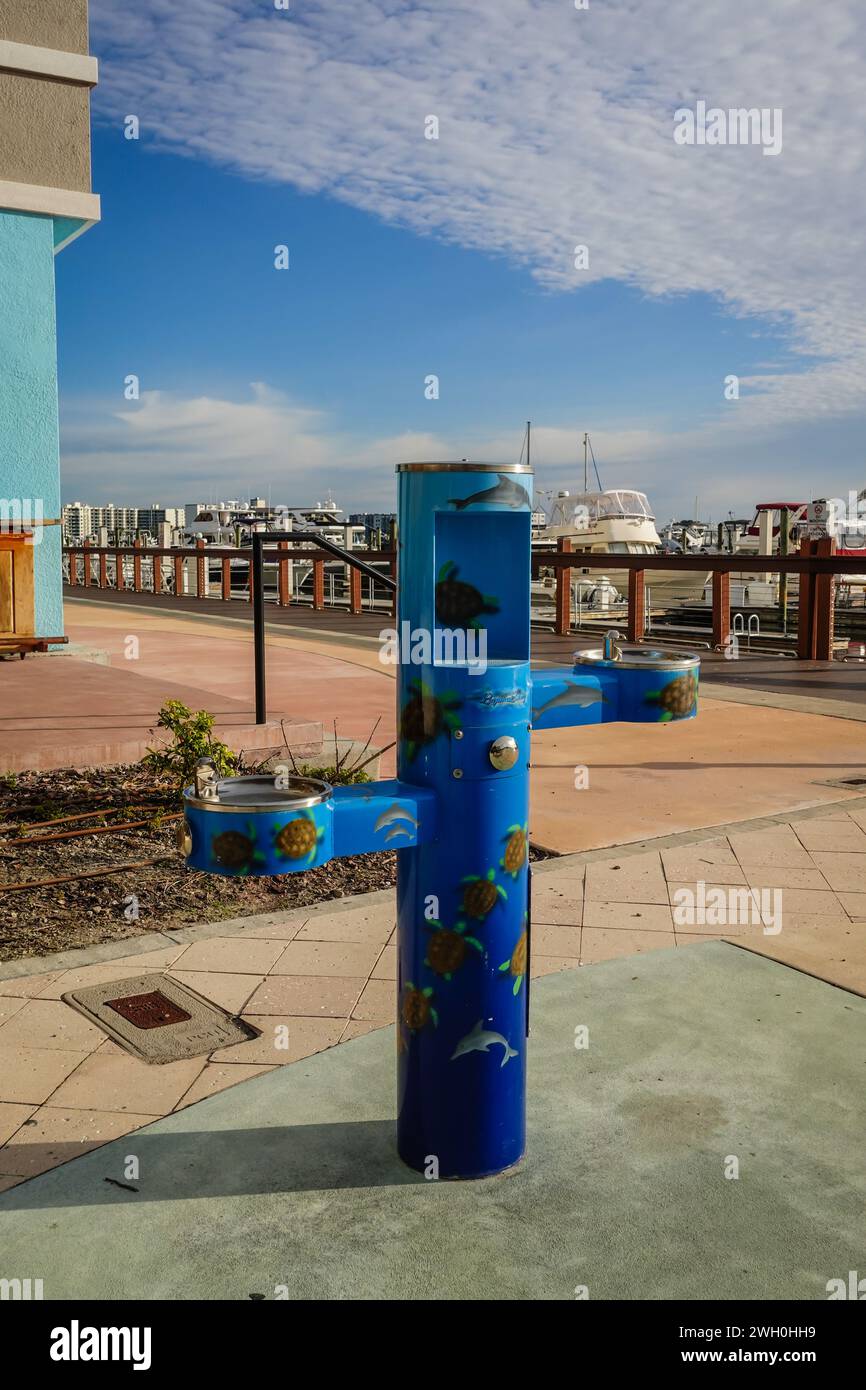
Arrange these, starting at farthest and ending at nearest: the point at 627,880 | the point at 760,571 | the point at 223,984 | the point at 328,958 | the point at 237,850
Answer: the point at 760,571 → the point at 627,880 → the point at 328,958 → the point at 223,984 → the point at 237,850

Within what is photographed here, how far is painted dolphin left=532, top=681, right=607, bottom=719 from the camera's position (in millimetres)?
2902

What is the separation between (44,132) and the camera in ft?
31.1

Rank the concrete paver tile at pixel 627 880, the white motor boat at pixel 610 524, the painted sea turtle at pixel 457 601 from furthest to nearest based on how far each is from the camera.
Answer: the white motor boat at pixel 610 524 → the concrete paver tile at pixel 627 880 → the painted sea turtle at pixel 457 601

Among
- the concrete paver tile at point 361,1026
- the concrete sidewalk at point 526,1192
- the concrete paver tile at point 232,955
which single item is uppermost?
the concrete paver tile at point 232,955

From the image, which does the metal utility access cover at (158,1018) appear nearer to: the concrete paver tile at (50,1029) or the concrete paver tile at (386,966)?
the concrete paver tile at (50,1029)

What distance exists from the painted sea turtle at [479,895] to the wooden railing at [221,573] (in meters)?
13.3

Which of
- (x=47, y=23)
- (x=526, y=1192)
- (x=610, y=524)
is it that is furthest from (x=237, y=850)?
(x=610, y=524)

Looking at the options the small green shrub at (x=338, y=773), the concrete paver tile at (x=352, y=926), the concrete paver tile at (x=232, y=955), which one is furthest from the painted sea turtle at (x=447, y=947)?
the small green shrub at (x=338, y=773)

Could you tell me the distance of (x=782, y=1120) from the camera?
302 cm

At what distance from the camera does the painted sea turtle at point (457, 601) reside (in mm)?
2619

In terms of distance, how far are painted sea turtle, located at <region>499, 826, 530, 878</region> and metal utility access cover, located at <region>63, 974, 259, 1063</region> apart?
122 centimetres

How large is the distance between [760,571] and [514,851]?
1005cm

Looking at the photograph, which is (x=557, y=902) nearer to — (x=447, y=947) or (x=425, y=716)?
(x=447, y=947)
